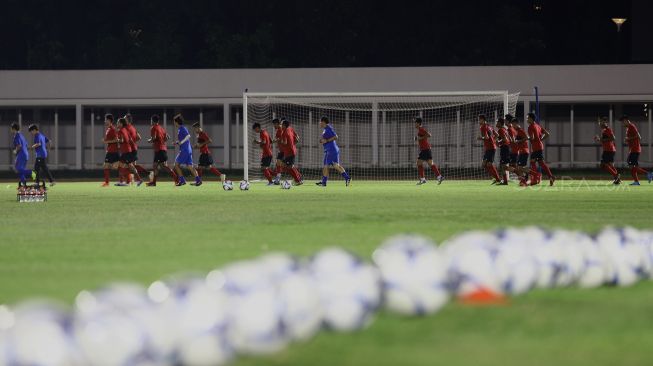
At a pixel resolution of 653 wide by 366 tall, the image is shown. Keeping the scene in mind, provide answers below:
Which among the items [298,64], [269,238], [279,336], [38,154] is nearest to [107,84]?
[38,154]

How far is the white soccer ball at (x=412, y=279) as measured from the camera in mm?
7273

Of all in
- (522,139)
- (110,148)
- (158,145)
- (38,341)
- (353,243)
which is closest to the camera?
(38,341)

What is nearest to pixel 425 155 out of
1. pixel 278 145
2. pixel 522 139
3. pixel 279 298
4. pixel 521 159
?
pixel 521 159

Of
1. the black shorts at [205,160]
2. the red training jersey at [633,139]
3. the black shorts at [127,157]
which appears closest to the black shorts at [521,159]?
the red training jersey at [633,139]

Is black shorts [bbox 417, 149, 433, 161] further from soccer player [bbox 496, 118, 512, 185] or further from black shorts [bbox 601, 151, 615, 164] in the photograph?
black shorts [bbox 601, 151, 615, 164]

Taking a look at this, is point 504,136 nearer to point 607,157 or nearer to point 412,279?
point 607,157

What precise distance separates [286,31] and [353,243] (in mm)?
57506

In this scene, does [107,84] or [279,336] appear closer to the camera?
[279,336]

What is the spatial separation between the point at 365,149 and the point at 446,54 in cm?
2359

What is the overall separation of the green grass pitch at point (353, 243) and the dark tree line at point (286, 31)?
3969 centimetres

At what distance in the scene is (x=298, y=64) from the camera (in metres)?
69.9

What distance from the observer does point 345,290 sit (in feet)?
22.0

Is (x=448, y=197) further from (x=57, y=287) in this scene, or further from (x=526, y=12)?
(x=526, y=12)

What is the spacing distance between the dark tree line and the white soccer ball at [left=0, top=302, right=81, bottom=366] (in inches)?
2430
